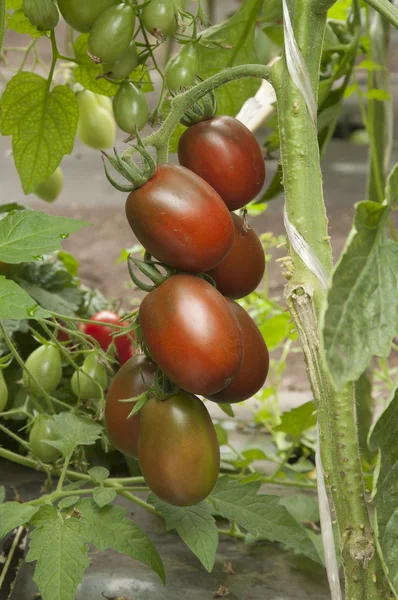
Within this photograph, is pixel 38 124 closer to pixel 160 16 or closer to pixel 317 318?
pixel 160 16

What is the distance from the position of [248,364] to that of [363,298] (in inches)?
5.8

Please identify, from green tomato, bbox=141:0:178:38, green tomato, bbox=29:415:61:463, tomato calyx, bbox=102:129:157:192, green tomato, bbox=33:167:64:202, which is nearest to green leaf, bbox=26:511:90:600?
green tomato, bbox=29:415:61:463

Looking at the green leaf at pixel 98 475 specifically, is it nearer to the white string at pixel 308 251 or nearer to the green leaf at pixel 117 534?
the green leaf at pixel 117 534

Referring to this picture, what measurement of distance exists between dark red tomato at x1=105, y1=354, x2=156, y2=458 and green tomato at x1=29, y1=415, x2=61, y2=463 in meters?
0.18

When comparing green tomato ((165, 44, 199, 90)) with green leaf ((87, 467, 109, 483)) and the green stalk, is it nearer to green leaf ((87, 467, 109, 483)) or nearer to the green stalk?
the green stalk

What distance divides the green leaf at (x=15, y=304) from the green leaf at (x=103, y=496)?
0.19m

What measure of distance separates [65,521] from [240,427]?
70 cm

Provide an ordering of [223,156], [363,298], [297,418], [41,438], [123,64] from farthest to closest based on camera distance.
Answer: [297,418] < [41,438] < [123,64] < [223,156] < [363,298]

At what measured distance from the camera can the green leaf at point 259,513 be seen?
0.73 m

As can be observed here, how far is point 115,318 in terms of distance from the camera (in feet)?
3.53

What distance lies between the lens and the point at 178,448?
549 millimetres

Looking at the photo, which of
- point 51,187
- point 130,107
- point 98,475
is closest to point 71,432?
point 98,475

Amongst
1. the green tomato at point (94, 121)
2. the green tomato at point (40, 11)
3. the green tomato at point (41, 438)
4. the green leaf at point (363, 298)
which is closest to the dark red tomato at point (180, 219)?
the green leaf at point (363, 298)

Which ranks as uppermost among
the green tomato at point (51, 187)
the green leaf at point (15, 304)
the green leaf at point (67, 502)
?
the green leaf at point (15, 304)
